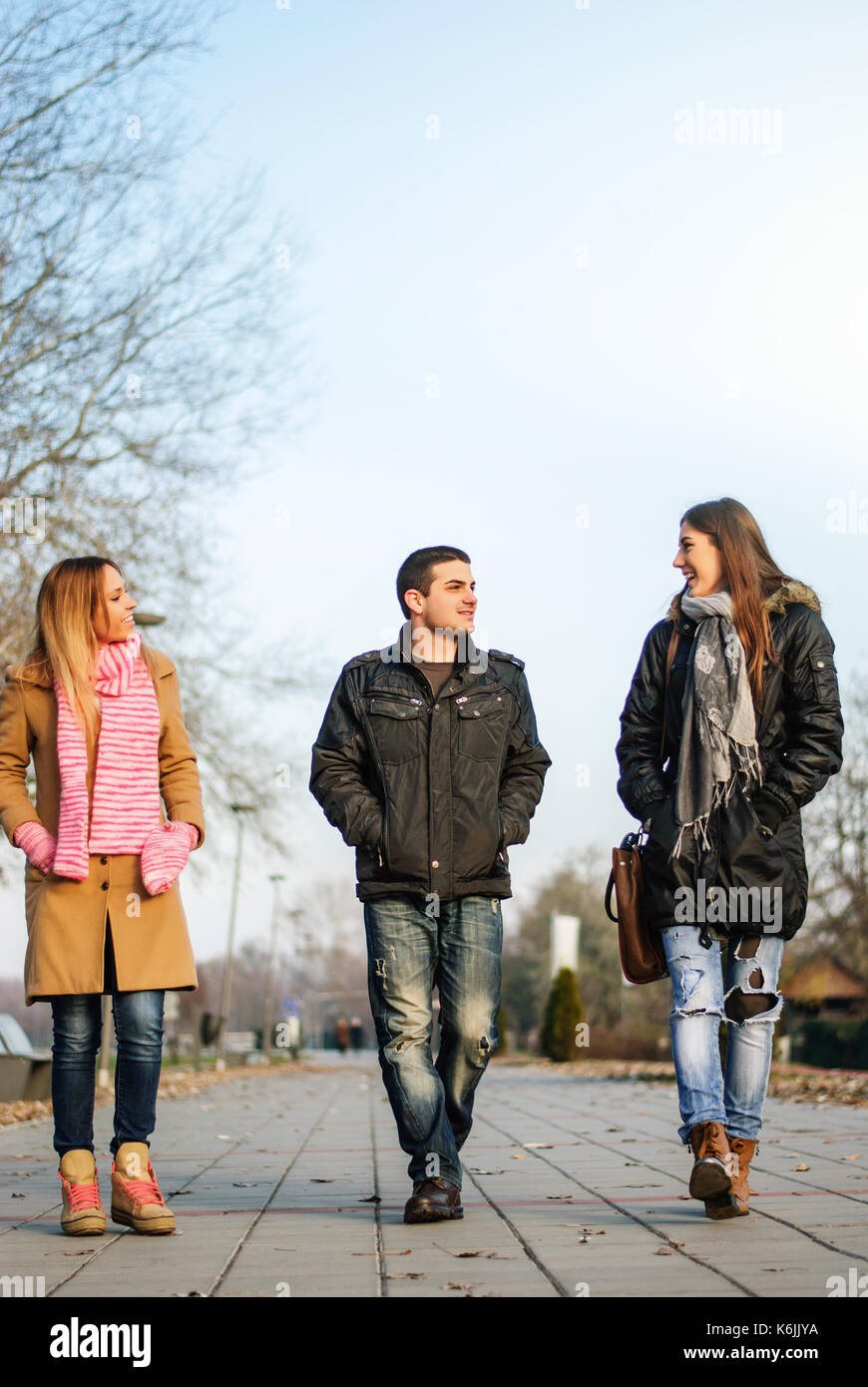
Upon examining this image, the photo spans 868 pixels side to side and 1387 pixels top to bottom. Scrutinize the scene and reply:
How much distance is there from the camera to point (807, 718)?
488 centimetres

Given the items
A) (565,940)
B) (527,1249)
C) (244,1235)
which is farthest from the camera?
(565,940)

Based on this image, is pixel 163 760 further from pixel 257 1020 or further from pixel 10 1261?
pixel 257 1020

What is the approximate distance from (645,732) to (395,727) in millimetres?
850

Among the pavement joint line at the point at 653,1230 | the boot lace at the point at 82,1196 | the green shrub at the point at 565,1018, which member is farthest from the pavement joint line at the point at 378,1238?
the green shrub at the point at 565,1018

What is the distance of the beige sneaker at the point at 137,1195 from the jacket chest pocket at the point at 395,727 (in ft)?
4.92

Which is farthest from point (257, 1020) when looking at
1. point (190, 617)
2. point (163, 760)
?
point (163, 760)

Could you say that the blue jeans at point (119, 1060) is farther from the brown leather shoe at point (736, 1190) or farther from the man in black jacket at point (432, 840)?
the brown leather shoe at point (736, 1190)

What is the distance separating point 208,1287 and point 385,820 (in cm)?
169

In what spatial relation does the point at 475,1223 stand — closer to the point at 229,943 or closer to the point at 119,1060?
the point at 119,1060

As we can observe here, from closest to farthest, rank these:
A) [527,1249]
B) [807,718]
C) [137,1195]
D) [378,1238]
Answer: [527,1249] < [378,1238] < [137,1195] < [807,718]

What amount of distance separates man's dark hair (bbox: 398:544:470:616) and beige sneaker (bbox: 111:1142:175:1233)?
2.04m

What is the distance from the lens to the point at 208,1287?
3.74m

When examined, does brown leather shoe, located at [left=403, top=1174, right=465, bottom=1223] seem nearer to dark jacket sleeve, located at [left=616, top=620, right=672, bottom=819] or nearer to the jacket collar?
dark jacket sleeve, located at [left=616, top=620, right=672, bottom=819]

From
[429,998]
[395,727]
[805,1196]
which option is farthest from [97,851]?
[805,1196]
